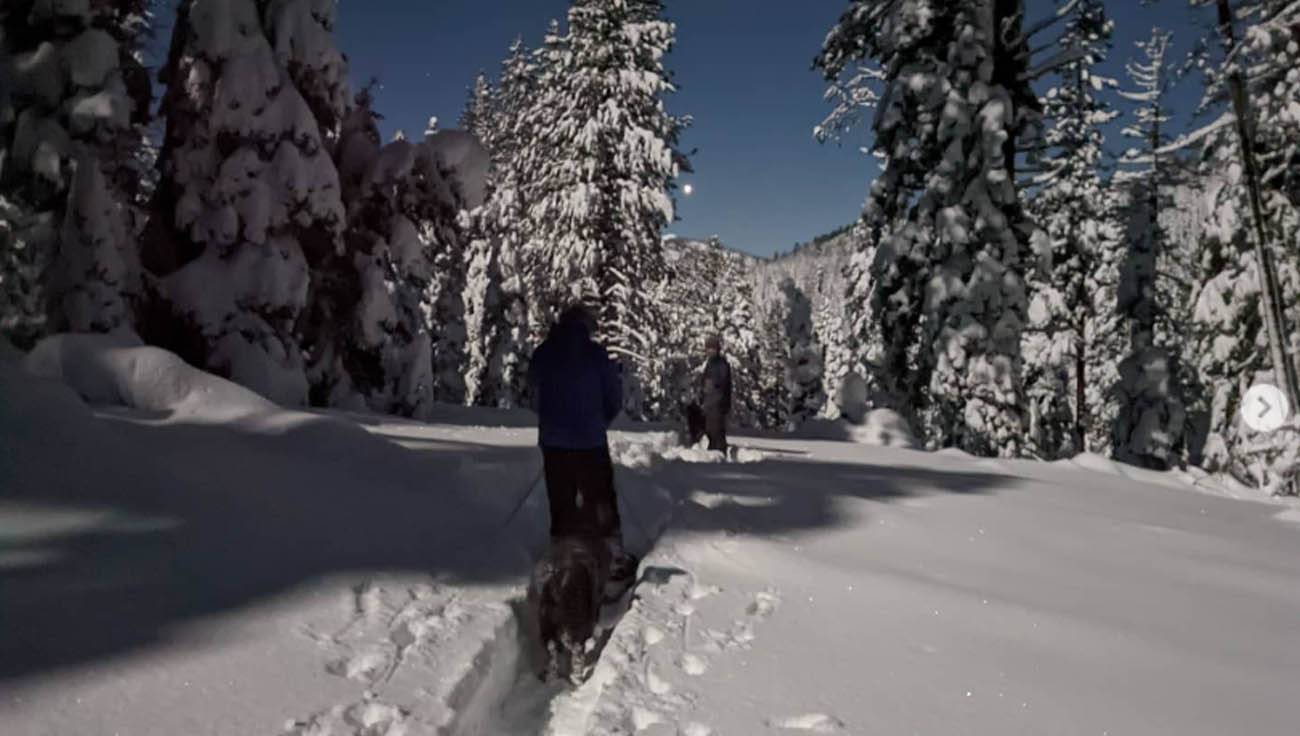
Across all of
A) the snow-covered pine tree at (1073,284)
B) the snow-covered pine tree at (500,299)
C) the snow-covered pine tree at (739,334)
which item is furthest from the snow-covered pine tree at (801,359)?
the snow-covered pine tree at (500,299)

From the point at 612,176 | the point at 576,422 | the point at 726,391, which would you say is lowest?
the point at 576,422

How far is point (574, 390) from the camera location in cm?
518

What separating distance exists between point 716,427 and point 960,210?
5497mm

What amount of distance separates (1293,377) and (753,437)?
902cm

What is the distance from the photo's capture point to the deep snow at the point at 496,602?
9.89 ft

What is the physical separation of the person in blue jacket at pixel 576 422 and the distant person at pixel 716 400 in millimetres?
6625

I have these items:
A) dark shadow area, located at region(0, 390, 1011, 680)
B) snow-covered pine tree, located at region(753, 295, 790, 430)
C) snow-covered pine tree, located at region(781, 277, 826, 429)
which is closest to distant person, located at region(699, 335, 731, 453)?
dark shadow area, located at region(0, 390, 1011, 680)

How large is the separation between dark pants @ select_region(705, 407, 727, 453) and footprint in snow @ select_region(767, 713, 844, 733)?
28.5ft

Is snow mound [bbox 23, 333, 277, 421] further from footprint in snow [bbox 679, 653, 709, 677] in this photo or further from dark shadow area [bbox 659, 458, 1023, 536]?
footprint in snow [bbox 679, 653, 709, 677]

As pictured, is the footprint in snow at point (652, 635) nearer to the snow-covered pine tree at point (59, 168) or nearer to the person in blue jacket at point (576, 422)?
the person in blue jacket at point (576, 422)

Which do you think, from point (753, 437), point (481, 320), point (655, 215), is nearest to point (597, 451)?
point (753, 437)

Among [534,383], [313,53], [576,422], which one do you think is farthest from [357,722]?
[313,53]

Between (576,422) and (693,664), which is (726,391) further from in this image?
(693,664)

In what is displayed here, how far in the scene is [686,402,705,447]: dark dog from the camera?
1318cm
